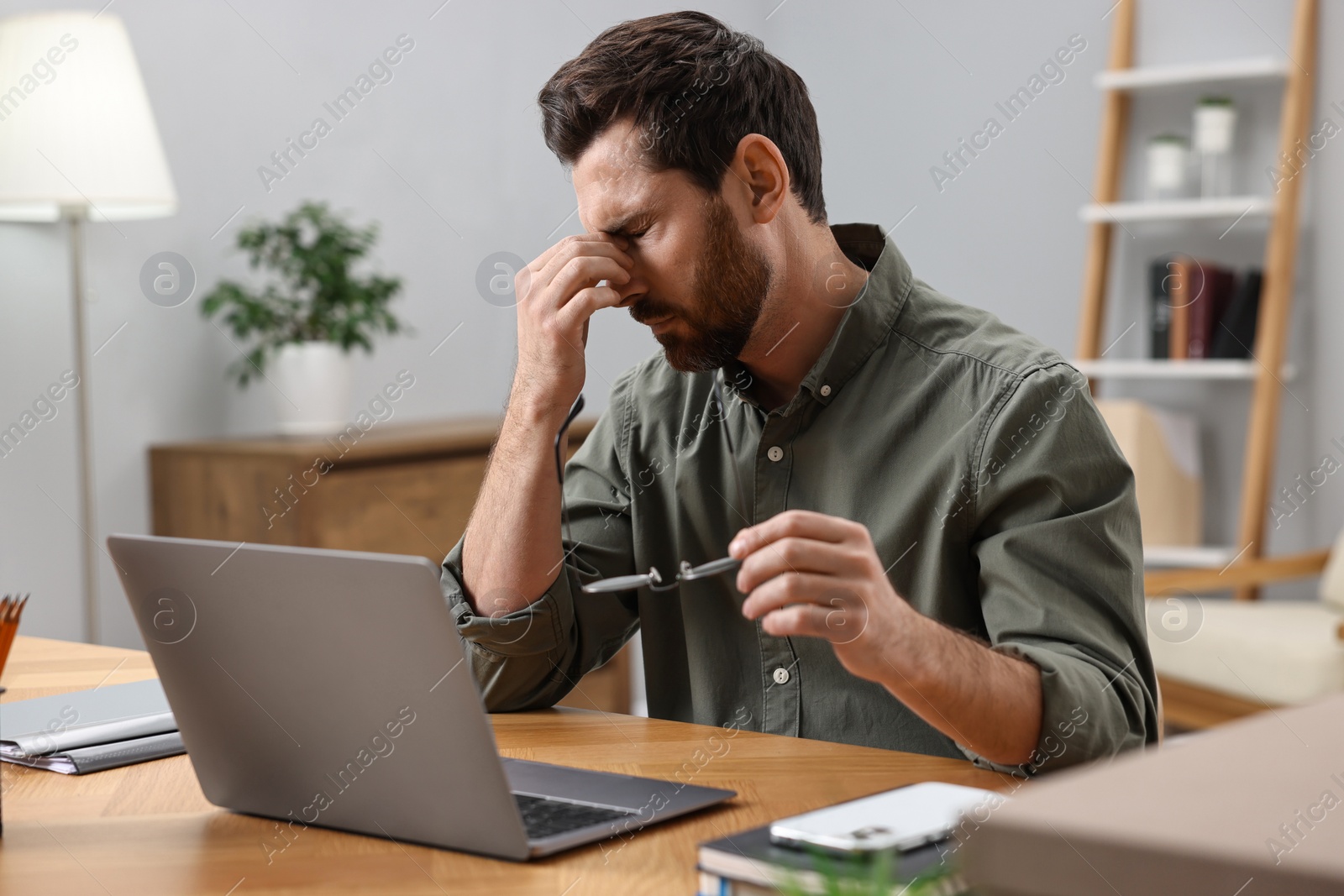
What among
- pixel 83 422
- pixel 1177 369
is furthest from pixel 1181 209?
pixel 83 422

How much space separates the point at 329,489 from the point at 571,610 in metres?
1.35

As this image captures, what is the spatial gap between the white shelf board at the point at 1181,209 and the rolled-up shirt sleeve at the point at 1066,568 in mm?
2513

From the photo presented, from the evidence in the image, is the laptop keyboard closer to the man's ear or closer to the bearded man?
the bearded man

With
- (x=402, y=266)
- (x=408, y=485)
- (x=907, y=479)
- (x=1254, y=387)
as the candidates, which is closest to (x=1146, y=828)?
(x=907, y=479)

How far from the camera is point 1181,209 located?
3570 mm

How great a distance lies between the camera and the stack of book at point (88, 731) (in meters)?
1.13

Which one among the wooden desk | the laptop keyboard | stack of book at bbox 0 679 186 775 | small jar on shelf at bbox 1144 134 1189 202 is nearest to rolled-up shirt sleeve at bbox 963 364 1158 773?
the wooden desk

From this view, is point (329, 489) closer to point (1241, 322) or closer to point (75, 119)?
point (75, 119)

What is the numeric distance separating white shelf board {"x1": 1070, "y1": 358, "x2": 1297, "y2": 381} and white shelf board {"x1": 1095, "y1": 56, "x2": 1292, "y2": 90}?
2.43 ft

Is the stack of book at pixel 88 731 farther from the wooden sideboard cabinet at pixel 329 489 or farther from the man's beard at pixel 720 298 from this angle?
the wooden sideboard cabinet at pixel 329 489

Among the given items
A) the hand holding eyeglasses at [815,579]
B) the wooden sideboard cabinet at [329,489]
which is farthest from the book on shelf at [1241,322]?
the hand holding eyeglasses at [815,579]

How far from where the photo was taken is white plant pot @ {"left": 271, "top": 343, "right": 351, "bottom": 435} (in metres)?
2.86

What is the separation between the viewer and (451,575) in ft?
4.79

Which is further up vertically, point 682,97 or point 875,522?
point 682,97
